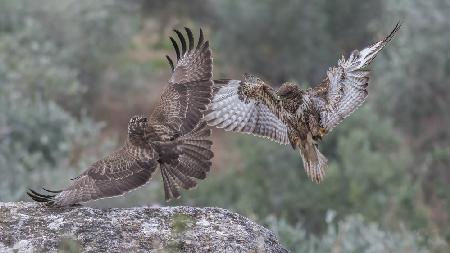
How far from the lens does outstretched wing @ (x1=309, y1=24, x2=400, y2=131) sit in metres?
7.59

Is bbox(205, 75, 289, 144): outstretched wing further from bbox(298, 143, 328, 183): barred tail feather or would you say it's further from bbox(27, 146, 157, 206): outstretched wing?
bbox(27, 146, 157, 206): outstretched wing

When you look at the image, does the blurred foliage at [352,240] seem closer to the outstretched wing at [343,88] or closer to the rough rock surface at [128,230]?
the outstretched wing at [343,88]

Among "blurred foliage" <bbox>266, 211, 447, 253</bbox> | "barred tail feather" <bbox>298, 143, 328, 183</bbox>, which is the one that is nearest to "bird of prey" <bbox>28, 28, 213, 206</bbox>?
"barred tail feather" <bbox>298, 143, 328, 183</bbox>

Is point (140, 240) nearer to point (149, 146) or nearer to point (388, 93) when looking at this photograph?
point (149, 146)

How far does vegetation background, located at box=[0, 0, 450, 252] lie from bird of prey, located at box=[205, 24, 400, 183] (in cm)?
142

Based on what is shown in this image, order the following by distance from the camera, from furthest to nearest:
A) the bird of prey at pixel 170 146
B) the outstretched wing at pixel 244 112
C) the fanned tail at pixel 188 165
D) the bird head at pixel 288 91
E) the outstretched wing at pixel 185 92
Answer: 1. the outstretched wing at pixel 244 112
2. the bird head at pixel 288 91
3. the outstretched wing at pixel 185 92
4. the fanned tail at pixel 188 165
5. the bird of prey at pixel 170 146

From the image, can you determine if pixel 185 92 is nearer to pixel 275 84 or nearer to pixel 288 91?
pixel 288 91

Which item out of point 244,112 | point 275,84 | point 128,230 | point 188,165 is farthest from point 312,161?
point 275,84

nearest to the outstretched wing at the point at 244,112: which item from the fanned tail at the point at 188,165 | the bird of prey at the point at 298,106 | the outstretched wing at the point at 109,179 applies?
the bird of prey at the point at 298,106

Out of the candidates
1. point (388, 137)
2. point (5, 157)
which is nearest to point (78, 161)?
point (5, 157)

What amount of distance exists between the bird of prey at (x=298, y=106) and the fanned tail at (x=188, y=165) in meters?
0.95

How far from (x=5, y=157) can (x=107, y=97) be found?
7.91 metres

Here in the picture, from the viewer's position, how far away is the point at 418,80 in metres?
17.5

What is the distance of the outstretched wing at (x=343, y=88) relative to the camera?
7.59 meters
